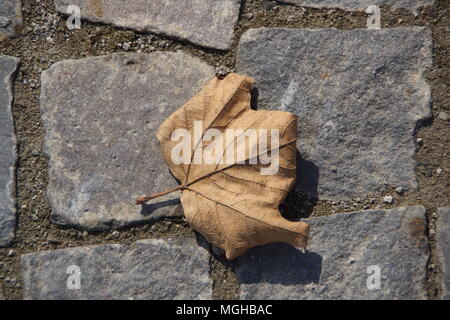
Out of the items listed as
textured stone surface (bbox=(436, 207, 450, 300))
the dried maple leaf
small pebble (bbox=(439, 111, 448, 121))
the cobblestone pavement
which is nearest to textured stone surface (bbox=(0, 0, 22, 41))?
the cobblestone pavement

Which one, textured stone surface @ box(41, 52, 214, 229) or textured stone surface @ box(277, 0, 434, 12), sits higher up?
textured stone surface @ box(277, 0, 434, 12)

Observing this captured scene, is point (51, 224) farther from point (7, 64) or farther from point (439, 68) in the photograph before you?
point (439, 68)

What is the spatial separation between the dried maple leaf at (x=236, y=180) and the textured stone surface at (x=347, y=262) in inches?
5.4

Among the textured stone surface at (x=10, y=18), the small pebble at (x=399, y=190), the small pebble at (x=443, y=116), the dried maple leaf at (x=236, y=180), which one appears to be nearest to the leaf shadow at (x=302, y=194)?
the dried maple leaf at (x=236, y=180)

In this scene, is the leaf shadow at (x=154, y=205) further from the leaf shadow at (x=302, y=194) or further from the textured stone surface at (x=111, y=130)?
the leaf shadow at (x=302, y=194)

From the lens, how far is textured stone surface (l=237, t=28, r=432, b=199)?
89.3 inches

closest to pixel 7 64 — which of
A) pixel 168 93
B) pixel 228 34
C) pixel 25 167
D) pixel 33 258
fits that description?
pixel 25 167

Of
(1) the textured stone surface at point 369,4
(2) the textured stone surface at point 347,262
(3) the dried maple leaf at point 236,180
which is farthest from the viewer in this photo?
(1) the textured stone surface at point 369,4

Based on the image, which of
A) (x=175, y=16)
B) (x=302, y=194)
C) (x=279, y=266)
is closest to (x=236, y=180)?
(x=302, y=194)

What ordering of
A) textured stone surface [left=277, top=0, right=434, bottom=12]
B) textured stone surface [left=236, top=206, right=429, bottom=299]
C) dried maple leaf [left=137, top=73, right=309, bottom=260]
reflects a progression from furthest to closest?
textured stone surface [left=277, top=0, right=434, bottom=12] → textured stone surface [left=236, top=206, right=429, bottom=299] → dried maple leaf [left=137, top=73, right=309, bottom=260]

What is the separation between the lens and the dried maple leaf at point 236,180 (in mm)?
2082

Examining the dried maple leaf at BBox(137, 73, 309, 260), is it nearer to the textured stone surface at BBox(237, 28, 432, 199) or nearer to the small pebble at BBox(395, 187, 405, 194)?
the textured stone surface at BBox(237, 28, 432, 199)

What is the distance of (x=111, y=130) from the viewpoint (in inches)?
91.5
